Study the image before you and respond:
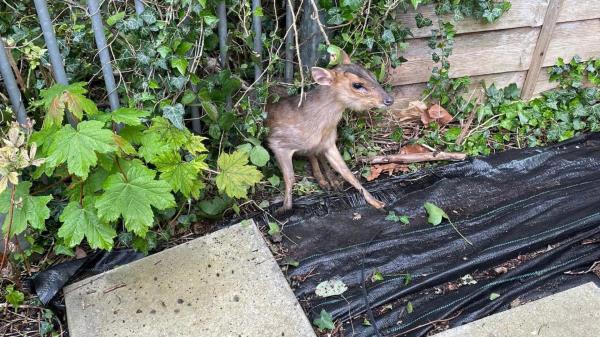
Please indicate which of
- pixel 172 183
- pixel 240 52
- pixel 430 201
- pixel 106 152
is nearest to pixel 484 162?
pixel 430 201

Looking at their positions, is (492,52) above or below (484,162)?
above

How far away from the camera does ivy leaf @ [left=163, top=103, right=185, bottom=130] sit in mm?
2846

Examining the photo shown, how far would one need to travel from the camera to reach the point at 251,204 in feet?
11.2

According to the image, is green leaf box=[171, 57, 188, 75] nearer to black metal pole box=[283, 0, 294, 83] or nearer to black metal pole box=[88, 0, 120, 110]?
black metal pole box=[88, 0, 120, 110]

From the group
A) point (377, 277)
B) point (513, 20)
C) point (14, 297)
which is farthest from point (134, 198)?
point (513, 20)

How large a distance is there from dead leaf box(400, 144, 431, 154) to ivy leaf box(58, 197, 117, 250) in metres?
2.19

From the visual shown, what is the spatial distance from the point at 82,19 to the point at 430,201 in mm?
2320

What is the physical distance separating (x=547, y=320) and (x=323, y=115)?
1707 millimetres

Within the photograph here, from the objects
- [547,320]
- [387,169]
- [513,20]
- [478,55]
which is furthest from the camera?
[478,55]

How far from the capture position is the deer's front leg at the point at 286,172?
3406 mm

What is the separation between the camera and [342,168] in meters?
3.57

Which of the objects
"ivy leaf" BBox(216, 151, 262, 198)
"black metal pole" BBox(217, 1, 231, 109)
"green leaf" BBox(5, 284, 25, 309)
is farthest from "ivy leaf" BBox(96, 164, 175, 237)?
"black metal pole" BBox(217, 1, 231, 109)

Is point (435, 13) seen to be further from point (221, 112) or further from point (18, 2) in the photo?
point (18, 2)

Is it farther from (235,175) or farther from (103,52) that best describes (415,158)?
(103,52)
